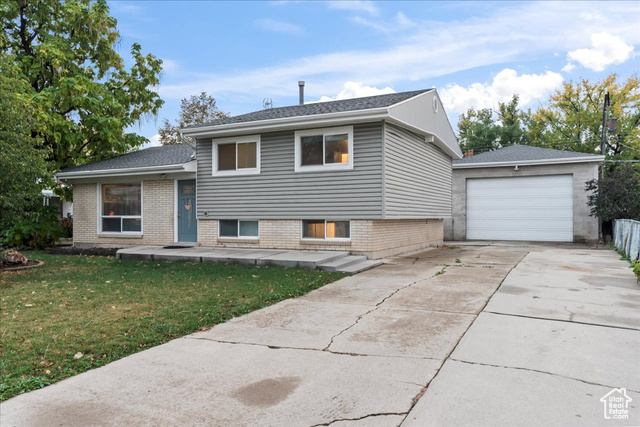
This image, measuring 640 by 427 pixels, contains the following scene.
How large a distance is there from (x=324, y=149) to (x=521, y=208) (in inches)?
430

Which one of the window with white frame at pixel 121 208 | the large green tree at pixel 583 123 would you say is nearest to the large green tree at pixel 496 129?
the large green tree at pixel 583 123

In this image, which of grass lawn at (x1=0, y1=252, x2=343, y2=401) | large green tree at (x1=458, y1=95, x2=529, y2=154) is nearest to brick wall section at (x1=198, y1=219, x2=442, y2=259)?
grass lawn at (x1=0, y1=252, x2=343, y2=401)

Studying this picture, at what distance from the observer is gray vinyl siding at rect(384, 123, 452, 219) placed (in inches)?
439

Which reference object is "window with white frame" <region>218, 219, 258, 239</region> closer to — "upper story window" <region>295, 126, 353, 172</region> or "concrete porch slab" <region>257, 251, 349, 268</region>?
"concrete porch slab" <region>257, 251, 349, 268</region>

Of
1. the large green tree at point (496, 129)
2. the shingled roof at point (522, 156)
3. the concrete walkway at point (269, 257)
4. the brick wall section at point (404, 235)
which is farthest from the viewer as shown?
the large green tree at point (496, 129)

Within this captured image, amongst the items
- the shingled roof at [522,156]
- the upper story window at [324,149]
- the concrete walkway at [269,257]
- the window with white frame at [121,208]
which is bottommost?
the concrete walkway at [269,257]

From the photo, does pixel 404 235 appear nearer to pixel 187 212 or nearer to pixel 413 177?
pixel 413 177

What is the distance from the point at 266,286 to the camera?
7.42 meters

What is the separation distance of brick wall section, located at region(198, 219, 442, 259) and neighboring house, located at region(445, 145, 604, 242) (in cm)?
537

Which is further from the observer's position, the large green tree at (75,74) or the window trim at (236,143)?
the large green tree at (75,74)

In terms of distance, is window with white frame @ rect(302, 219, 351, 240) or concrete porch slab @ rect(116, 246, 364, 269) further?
window with white frame @ rect(302, 219, 351, 240)

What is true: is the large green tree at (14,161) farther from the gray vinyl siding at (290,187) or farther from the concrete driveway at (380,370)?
the concrete driveway at (380,370)
